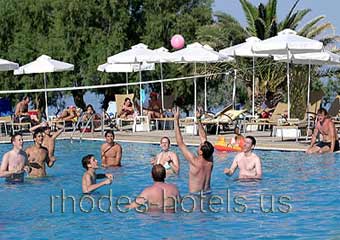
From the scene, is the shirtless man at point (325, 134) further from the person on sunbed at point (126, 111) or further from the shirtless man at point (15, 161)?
the person on sunbed at point (126, 111)

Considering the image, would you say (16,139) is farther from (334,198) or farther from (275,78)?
(275,78)

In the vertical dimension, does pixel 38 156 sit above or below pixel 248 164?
above

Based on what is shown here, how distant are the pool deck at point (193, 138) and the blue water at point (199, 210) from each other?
170cm

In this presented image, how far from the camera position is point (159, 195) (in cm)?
896

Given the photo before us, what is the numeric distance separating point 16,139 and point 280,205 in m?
4.41

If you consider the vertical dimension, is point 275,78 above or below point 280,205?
above

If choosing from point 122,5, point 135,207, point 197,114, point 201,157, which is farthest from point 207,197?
point 122,5

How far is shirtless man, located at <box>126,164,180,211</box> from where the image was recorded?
29.4 feet

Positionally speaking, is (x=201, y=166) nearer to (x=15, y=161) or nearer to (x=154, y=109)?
(x=15, y=161)

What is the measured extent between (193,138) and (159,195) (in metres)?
10.5

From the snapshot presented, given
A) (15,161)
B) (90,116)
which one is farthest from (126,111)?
(15,161)

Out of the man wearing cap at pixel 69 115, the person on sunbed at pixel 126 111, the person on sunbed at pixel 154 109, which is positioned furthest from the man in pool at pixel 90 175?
the person on sunbed at pixel 126 111

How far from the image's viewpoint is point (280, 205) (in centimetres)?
1034

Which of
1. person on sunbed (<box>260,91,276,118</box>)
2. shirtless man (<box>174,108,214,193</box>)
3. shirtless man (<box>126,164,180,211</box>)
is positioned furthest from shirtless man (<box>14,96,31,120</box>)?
shirtless man (<box>126,164,180,211</box>)
